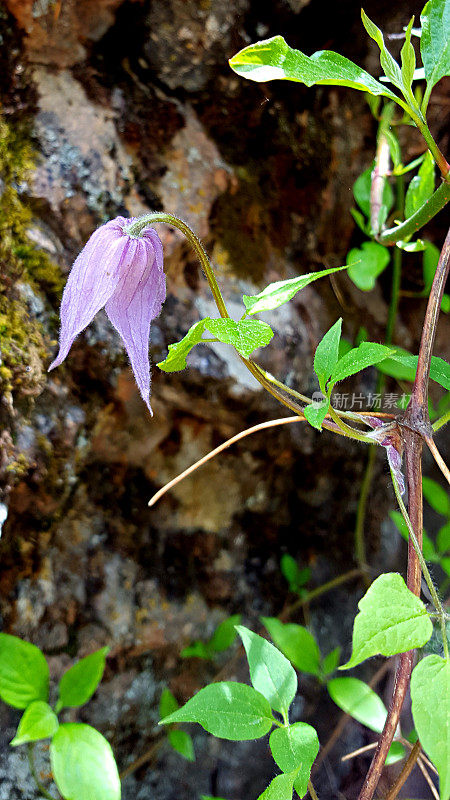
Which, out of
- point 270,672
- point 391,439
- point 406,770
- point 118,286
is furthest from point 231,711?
point 118,286

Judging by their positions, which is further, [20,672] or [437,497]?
[437,497]

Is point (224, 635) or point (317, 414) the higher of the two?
point (317, 414)

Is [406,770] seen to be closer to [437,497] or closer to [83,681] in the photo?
[83,681]

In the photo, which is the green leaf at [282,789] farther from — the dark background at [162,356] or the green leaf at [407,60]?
the green leaf at [407,60]

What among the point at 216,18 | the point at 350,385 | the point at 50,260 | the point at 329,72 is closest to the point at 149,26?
the point at 216,18

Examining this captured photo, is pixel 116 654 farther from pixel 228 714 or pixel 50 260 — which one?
pixel 50 260

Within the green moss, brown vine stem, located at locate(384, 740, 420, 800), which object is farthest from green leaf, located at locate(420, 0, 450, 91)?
brown vine stem, located at locate(384, 740, 420, 800)

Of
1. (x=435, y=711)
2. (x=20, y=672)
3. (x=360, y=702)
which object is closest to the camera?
(x=435, y=711)

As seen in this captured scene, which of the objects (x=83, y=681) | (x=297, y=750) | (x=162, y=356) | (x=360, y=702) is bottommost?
(x=360, y=702)
